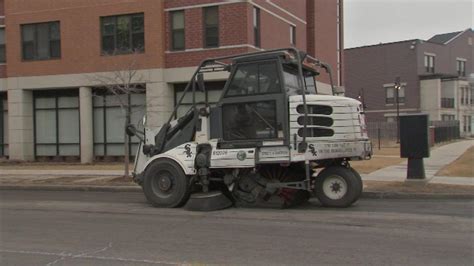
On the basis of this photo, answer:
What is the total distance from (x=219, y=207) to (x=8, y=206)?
16.3ft

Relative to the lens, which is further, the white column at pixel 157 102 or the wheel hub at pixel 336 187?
the white column at pixel 157 102

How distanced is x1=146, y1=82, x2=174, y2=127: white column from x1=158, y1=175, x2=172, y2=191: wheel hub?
14.4 metres

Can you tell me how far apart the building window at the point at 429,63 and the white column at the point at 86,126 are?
49.1 meters

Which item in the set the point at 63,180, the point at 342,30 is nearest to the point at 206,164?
the point at 63,180

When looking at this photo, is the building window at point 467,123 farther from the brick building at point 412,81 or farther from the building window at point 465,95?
the building window at point 465,95

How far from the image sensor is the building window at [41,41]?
94.2ft

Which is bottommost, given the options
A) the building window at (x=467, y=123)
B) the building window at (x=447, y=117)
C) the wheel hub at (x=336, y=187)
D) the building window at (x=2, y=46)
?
the wheel hub at (x=336, y=187)

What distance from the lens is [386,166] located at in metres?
20.3

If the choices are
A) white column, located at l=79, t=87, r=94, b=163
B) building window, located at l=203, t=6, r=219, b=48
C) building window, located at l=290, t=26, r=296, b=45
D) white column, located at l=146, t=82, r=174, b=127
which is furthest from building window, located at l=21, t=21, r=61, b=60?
building window, located at l=290, t=26, r=296, b=45

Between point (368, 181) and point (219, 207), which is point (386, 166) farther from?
point (219, 207)

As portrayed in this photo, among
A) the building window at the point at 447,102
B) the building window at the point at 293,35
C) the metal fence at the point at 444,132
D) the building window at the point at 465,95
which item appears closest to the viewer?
the building window at the point at 293,35

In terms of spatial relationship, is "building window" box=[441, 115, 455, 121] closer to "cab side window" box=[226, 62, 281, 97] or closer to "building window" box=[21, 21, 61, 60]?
"building window" box=[21, 21, 61, 60]

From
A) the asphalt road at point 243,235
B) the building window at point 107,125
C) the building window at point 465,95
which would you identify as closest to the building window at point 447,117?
the building window at point 465,95

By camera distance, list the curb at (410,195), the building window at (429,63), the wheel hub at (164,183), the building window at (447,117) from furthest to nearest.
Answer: the building window at (429,63) < the building window at (447,117) < the curb at (410,195) < the wheel hub at (164,183)
